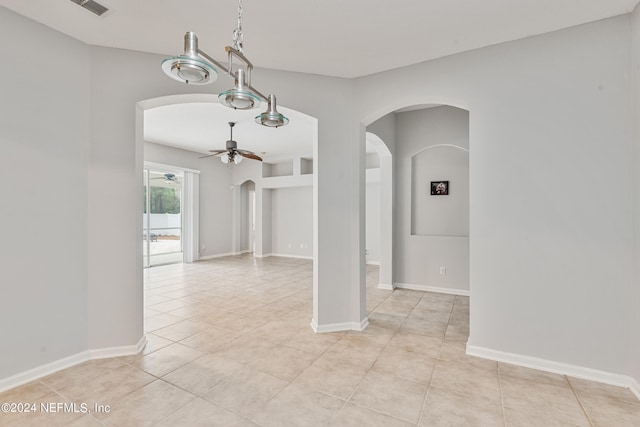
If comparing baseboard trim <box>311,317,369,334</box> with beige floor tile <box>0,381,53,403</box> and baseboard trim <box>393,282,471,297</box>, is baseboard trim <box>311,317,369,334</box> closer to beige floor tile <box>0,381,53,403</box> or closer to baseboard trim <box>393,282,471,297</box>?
baseboard trim <box>393,282,471,297</box>

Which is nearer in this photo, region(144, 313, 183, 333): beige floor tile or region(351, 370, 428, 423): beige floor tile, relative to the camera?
region(351, 370, 428, 423): beige floor tile

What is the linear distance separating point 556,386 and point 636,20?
9.54 feet

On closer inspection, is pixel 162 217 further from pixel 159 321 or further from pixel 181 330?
pixel 181 330

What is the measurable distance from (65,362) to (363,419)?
8.55 feet

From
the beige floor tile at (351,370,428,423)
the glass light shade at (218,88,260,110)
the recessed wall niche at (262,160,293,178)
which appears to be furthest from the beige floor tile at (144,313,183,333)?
the recessed wall niche at (262,160,293,178)

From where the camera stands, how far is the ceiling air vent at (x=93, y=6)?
6.74 feet

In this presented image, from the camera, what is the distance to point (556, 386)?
88.0 inches

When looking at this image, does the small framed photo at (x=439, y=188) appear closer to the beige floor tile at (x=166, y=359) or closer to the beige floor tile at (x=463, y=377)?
the beige floor tile at (x=463, y=377)

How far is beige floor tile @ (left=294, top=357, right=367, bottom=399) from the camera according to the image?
7.18 ft

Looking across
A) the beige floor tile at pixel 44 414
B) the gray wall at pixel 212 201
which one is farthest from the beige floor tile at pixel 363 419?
the gray wall at pixel 212 201

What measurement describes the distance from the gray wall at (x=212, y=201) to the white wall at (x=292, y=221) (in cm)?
147

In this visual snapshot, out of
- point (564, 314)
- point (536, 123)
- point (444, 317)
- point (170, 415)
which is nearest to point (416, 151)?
Answer: point (536, 123)

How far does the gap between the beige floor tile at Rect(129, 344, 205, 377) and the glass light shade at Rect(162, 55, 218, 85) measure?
236 centimetres

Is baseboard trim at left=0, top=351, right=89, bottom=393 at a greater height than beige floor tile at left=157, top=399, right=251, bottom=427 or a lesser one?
greater
